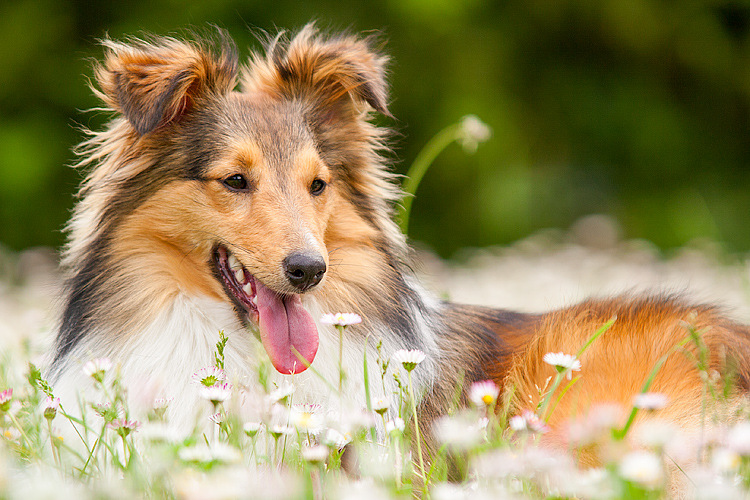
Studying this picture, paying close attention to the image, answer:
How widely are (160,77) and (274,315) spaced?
1.19 m

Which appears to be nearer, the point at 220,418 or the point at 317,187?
the point at 220,418

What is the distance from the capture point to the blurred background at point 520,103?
393 inches

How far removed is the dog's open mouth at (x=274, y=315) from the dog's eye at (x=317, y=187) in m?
0.52

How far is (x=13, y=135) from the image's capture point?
9.74 metres

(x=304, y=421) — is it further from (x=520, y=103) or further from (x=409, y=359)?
(x=520, y=103)

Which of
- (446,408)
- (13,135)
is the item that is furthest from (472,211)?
(446,408)

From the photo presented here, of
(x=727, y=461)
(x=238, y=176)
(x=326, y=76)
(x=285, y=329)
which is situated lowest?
(x=285, y=329)

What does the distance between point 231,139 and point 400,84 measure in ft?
24.8

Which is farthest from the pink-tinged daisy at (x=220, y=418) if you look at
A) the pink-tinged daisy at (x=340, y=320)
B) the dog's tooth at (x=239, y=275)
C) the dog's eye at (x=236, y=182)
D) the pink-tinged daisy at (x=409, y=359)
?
the dog's eye at (x=236, y=182)

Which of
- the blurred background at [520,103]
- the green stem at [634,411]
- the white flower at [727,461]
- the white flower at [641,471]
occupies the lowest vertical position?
the blurred background at [520,103]

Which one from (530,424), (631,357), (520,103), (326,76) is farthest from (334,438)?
(520,103)

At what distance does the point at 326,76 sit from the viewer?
3861 mm

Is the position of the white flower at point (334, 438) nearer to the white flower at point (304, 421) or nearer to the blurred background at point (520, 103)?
the white flower at point (304, 421)

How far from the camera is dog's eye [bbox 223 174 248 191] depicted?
11.2ft
